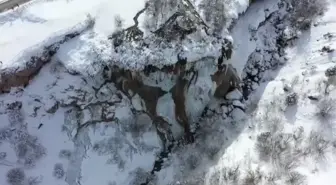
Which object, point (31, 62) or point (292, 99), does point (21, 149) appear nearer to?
point (31, 62)

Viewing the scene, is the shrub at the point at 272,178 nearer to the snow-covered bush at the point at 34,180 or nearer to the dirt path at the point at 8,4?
the snow-covered bush at the point at 34,180

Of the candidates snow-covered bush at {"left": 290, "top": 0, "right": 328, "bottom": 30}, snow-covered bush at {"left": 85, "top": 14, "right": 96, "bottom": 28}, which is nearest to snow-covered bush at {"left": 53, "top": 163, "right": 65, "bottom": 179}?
snow-covered bush at {"left": 85, "top": 14, "right": 96, "bottom": 28}

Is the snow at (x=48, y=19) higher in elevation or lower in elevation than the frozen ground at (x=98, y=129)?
higher

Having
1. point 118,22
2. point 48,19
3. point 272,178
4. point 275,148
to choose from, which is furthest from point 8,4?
point 272,178

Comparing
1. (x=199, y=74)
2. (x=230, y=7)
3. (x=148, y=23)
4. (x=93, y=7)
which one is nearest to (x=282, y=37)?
(x=230, y=7)

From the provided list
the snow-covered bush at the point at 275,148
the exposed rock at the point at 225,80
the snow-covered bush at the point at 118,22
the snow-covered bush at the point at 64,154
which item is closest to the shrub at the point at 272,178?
the snow-covered bush at the point at 275,148

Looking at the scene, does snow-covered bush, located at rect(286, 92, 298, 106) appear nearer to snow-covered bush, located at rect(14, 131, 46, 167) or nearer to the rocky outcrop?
the rocky outcrop
